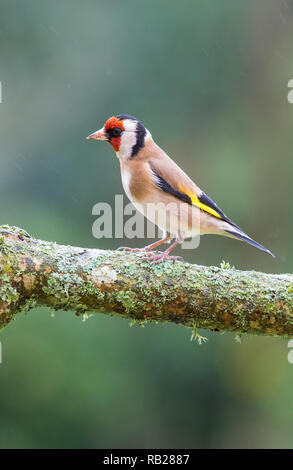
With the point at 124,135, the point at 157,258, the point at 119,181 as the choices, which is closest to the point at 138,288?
the point at 157,258

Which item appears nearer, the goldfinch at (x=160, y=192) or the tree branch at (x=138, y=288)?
the tree branch at (x=138, y=288)

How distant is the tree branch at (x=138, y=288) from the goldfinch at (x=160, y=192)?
2.02 ft

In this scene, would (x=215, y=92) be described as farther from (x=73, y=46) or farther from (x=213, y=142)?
(x=73, y=46)

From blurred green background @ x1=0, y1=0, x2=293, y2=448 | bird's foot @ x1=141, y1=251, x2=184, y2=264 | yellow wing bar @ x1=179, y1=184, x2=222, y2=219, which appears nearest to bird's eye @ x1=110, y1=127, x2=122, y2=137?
yellow wing bar @ x1=179, y1=184, x2=222, y2=219

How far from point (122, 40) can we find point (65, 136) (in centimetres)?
175

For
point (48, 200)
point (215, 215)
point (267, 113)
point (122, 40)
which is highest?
point (122, 40)

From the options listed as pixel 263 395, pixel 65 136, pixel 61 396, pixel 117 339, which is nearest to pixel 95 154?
pixel 65 136

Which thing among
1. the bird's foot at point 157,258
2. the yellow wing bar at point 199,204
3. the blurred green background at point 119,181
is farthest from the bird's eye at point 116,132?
the blurred green background at point 119,181

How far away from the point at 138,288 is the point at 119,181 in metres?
5.93

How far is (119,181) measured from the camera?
9258mm

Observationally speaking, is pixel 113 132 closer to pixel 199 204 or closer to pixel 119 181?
pixel 199 204

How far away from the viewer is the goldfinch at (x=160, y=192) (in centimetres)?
421

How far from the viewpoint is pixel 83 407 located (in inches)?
320

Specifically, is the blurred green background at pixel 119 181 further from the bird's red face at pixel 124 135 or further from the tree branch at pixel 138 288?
the tree branch at pixel 138 288
